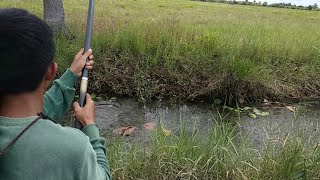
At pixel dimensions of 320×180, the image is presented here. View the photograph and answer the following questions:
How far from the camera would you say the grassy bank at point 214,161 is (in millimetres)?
2639

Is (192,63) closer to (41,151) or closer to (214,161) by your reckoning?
(214,161)

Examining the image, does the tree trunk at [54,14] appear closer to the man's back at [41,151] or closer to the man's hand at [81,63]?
the man's hand at [81,63]

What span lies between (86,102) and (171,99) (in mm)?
3557

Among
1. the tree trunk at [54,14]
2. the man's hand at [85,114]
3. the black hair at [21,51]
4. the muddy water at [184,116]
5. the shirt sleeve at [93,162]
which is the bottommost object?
the muddy water at [184,116]

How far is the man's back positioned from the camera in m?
1.21

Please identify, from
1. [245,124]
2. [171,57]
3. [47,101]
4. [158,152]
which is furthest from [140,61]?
[47,101]

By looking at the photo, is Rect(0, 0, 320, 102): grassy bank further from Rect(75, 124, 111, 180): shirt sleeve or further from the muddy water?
Rect(75, 124, 111, 180): shirt sleeve

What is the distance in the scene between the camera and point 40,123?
123 cm

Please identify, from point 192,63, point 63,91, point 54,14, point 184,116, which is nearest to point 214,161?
point 63,91

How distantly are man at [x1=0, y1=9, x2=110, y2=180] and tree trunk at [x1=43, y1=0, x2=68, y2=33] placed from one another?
4.68 meters

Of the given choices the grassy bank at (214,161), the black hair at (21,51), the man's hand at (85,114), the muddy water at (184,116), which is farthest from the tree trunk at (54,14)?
the black hair at (21,51)

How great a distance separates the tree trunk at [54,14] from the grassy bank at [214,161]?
131 inches

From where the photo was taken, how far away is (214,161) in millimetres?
2746

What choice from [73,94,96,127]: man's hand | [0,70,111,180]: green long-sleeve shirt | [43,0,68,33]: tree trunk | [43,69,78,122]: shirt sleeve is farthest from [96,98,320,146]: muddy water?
[0,70,111,180]: green long-sleeve shirt
